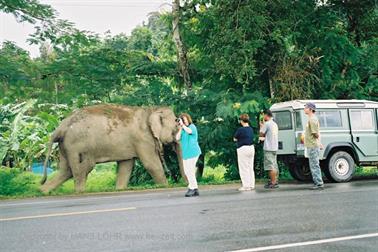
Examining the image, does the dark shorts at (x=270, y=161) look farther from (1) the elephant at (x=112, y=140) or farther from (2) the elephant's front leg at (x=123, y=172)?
(2) the elephant's front leg at (x=123, y=172)

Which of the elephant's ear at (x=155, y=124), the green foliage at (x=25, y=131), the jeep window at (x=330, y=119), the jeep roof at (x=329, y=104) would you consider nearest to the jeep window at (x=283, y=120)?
the jeep roof at (x=329, y=104)

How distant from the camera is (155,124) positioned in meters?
16.7

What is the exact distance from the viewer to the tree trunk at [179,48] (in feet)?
65.5

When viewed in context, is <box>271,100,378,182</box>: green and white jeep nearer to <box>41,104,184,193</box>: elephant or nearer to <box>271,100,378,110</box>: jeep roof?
<box>271,100,378,110</box>: jeep roof

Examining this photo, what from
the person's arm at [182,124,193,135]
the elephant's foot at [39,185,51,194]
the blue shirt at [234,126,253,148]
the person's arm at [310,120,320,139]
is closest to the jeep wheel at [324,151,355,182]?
the person's arm at [310,120,320,139]

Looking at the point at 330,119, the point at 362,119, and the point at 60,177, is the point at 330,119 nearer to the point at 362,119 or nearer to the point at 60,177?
the point at 362,119

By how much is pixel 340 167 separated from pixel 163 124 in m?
4.93

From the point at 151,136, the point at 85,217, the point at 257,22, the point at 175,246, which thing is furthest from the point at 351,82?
the point at 175,246

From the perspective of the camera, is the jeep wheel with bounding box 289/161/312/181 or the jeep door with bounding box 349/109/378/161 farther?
the jeep wheel with bounding box 289/161/312/181

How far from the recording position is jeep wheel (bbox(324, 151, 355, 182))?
49.9ft

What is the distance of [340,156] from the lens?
50.6 ft

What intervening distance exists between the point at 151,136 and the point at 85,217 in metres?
7.64

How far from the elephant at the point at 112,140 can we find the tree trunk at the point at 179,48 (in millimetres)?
3086

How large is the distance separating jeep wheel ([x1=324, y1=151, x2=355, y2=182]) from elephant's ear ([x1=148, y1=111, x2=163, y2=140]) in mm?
4611
